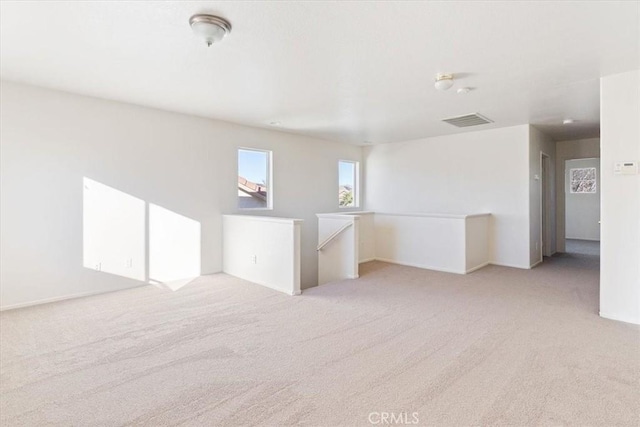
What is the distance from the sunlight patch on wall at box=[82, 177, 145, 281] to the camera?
4.08 m

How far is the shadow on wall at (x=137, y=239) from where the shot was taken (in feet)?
13.5

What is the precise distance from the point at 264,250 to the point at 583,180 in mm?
9169

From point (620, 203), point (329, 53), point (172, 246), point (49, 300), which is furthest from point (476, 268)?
point (49, 300)

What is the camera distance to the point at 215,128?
521 centimetres

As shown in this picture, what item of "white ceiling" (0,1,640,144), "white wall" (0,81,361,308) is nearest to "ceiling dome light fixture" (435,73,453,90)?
"white ceiling" (0,1,640,144)

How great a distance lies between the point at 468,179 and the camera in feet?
20.5

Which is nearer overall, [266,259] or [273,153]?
[266,259]

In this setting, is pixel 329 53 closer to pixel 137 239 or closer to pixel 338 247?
pixel 338 247

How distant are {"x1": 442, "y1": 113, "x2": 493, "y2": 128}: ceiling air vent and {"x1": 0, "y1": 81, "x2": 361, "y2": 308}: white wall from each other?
318 centimetres

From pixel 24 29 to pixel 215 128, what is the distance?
2.80m

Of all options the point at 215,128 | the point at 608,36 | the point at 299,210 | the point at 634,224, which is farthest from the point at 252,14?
the point at 299,210

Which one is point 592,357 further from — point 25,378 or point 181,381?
point 25,378

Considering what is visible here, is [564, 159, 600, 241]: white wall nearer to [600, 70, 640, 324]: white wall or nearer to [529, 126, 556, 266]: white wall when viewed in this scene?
[529, 126, 556, 266]: white wall

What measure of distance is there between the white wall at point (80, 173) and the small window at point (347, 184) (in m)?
2.31
